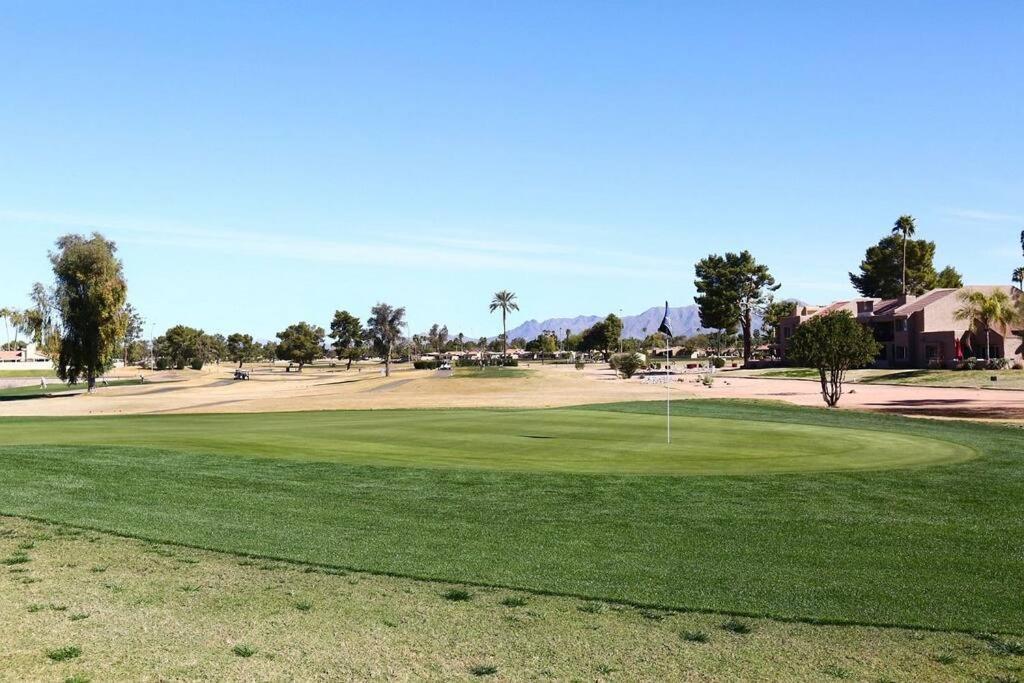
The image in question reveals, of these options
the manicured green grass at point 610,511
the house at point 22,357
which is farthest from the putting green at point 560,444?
the house at point 22,357

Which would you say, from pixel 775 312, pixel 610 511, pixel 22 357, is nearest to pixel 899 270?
pixel 775 312

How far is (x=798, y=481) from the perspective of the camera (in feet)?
58.3

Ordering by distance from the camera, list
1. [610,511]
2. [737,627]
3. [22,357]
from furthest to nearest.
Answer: [22,357]
[610,511]
[737,627]

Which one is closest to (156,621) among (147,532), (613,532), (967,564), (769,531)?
(147,532)

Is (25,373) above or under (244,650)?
above

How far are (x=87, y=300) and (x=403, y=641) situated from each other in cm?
8249

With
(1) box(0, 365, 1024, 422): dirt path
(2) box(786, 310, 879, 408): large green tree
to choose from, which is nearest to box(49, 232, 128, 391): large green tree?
(1) box(0, 365, 1024, 422): dirt path

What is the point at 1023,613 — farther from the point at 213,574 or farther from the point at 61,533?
the point at 61,533

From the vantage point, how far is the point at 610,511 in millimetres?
14812

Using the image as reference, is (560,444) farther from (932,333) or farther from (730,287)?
(730,287)

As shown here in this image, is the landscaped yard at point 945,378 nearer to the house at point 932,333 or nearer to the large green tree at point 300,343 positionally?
the house at point 932,333

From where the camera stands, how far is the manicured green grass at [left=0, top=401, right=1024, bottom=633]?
10297 mm

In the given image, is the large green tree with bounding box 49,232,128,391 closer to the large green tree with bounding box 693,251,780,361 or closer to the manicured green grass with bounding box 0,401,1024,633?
the manicured green grass with bounding box 0,401,1024,633

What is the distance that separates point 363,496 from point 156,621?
299 inches
